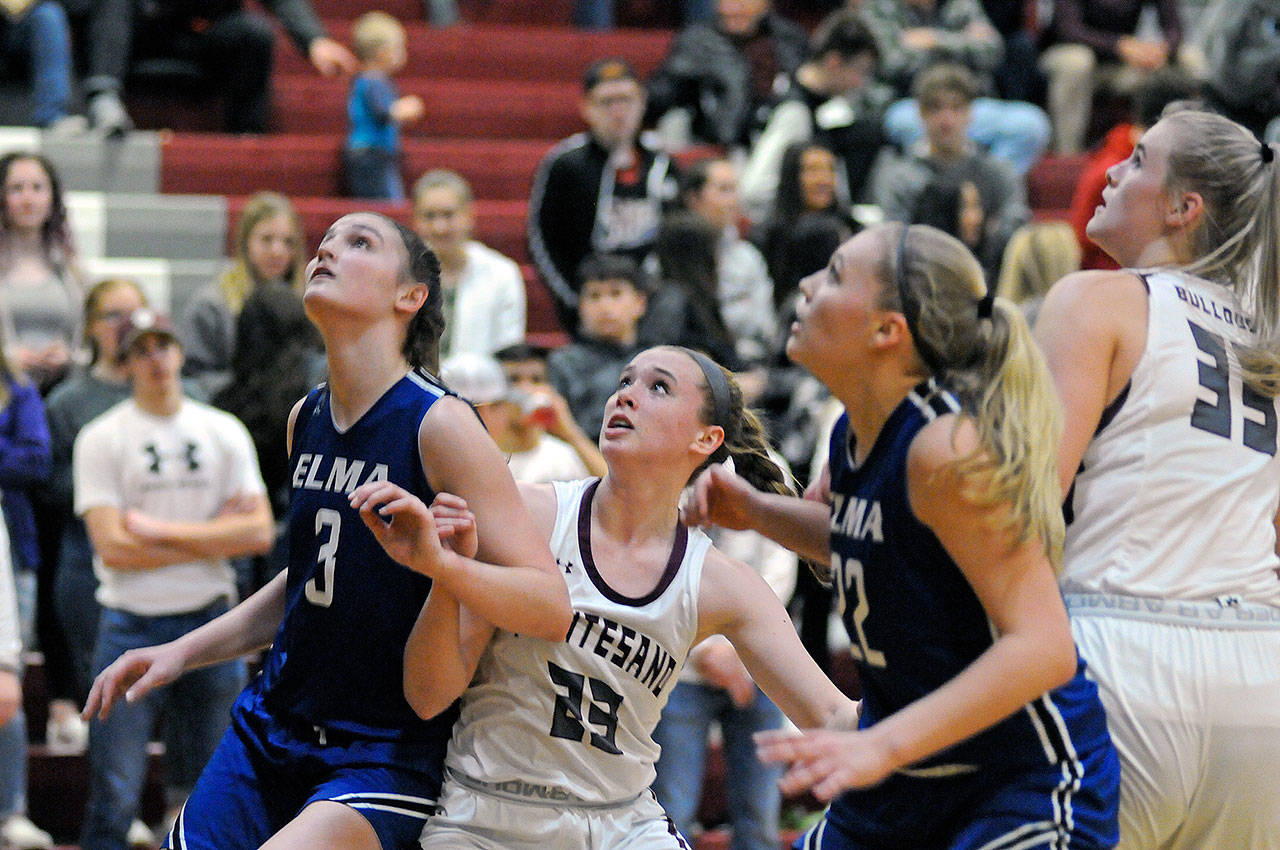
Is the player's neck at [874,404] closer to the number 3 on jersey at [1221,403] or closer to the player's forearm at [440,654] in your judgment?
the number 3 on jersey at [1221,403]

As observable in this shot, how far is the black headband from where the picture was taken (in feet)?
11.2

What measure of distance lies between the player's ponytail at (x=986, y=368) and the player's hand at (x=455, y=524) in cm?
78

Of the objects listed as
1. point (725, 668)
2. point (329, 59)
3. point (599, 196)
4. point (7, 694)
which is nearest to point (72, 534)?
point (7, 694)

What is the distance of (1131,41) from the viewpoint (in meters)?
9.86

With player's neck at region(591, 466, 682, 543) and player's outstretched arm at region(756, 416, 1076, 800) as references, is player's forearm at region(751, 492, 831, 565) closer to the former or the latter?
player's outstretched arm at region(756, 416, 1076, 800)

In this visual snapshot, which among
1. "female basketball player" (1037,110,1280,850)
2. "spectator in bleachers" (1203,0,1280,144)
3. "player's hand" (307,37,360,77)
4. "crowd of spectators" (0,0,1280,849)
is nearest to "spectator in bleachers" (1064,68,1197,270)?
"crowd of spectators" (0,0,1280,849)

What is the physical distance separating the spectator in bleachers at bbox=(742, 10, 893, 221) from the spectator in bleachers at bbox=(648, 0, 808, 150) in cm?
31

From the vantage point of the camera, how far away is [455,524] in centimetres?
274

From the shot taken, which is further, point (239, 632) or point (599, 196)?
point (599, 196)

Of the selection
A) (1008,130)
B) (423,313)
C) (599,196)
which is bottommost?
(599,196)

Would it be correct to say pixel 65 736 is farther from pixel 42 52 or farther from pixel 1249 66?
pixel 1249 66

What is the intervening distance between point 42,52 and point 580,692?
19.1 feet

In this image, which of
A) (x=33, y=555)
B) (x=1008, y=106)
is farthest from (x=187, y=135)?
(x=1008, y=106)

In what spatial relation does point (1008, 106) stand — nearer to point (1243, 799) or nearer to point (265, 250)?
point (265, 250)
